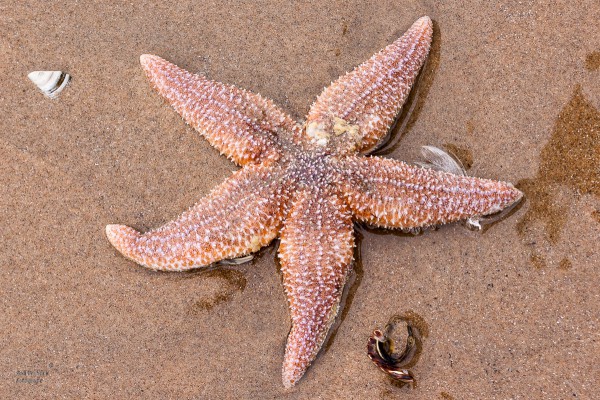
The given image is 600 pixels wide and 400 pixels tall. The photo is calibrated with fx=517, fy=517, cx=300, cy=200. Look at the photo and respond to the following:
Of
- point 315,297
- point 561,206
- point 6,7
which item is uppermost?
point 6,7

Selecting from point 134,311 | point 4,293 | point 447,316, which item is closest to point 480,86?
point 447,316

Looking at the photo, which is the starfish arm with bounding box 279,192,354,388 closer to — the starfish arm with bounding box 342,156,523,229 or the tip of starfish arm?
the tip of starfish arm

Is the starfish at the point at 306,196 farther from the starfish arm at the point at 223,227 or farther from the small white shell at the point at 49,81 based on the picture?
the small white shell at the point at 49,81

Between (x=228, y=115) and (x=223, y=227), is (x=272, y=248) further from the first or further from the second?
(x=228, y=115)

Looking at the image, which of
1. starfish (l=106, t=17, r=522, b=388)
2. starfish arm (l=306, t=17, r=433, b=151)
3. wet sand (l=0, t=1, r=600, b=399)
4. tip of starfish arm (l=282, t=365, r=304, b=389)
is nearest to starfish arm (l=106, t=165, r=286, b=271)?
starfish (l=106, t=17, r=522, b=388)

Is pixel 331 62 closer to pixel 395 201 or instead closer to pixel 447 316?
pixel 395 201

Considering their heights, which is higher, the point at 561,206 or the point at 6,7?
the point at 6,7
